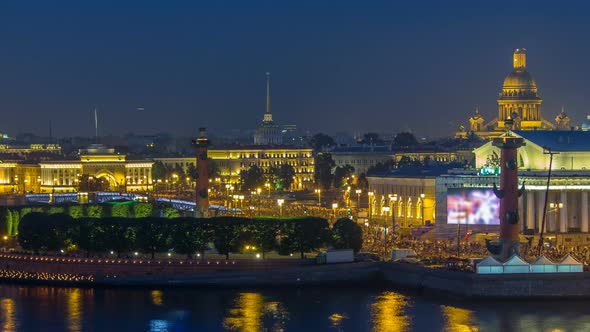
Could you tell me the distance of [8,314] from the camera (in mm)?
45469

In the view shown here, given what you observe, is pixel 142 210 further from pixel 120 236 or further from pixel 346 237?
pixel 346 237

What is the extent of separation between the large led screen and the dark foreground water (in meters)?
11.4

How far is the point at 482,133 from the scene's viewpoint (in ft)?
433

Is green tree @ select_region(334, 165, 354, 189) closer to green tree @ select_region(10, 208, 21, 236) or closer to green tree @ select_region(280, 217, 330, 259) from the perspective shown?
green tree @ select_region(10, 208, 21, 236)

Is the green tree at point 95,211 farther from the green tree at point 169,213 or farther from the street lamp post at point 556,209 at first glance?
the street lamp post at point 556,209

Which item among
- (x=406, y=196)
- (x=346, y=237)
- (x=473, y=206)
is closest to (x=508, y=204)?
(x=346, y=237)

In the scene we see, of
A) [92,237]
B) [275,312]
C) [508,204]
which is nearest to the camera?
[275,312]

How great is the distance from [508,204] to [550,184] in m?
11.4

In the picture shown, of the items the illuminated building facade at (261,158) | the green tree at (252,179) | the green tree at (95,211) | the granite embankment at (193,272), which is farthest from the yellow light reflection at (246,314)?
the illuminated building facade at (261,158)

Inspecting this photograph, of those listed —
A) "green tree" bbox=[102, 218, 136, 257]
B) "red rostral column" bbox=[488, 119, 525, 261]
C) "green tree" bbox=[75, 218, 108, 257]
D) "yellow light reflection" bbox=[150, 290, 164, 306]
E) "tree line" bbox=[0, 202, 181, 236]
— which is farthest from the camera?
"tree line" bbox=[0, 202, 181, 236]

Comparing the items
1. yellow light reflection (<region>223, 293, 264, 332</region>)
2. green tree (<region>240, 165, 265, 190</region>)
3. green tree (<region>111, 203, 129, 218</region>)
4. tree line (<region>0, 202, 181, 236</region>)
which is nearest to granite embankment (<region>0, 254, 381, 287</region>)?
yellow light reflection (<region>223, 293, 264, 332</region>)

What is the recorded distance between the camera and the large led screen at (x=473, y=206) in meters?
59.6

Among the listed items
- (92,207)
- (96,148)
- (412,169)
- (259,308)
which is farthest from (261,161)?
(259,308)

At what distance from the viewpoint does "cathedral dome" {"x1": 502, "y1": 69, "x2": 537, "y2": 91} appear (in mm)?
111500
